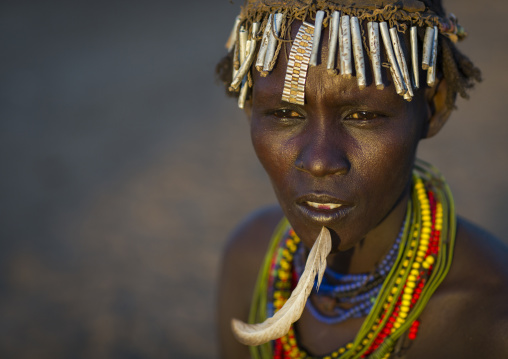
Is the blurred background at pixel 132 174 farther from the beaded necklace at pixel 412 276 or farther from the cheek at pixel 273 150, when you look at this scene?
the cheek at pixel 273 150

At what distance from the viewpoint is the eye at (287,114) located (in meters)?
2.15

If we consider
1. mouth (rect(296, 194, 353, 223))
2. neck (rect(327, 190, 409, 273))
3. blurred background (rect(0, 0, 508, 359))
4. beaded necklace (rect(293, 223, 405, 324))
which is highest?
mouth (rect(296, 194, 353, 223))

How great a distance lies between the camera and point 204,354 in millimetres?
4613

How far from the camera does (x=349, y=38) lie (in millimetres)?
1990

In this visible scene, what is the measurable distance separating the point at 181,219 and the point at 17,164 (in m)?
2.57

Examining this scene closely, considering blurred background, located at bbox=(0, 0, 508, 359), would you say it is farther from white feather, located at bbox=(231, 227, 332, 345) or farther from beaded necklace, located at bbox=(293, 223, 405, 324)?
white feather, located at bbox=(231, 227, 332, 345)

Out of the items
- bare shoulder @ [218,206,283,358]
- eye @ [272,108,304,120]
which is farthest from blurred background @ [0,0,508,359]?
eye @ [272,108,304,120]

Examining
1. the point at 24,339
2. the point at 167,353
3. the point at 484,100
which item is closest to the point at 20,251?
the point at 24,339

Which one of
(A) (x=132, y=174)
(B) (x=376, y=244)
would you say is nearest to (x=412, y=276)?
(B) (x=376, y=244)

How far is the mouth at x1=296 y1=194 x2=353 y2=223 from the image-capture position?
6.84 feet

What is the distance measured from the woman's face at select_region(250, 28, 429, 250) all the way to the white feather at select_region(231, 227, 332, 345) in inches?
2.5

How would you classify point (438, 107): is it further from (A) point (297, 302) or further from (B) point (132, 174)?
(B) point (132, 174)

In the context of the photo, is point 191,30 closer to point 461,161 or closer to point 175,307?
point 461,161

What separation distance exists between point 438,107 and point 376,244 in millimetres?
635
